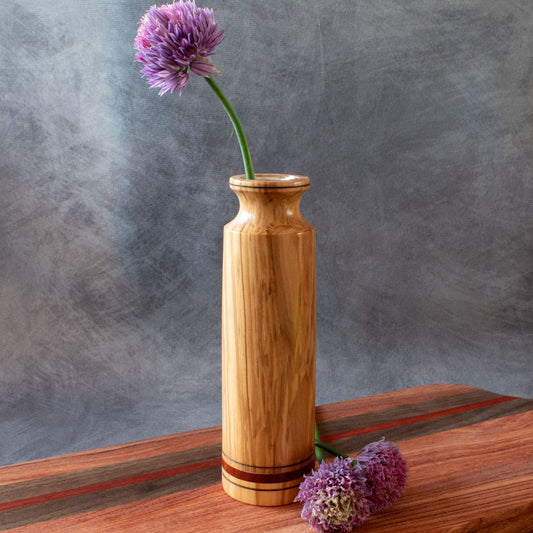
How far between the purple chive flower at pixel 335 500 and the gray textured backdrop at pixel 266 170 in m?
1.14

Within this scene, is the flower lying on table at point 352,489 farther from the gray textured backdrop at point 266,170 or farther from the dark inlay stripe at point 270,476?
the gray textured backdrop at point 266,170

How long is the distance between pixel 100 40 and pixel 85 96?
0.55 ft

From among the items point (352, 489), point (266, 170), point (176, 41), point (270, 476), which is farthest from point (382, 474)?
point (266, 170)

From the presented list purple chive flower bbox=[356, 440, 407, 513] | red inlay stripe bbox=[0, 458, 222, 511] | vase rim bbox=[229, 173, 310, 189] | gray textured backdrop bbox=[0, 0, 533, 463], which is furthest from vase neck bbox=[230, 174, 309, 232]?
gray textured backdrop bbox=[0, 0, 533, 463]

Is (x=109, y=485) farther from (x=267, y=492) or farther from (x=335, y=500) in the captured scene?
(x=335, y=500)

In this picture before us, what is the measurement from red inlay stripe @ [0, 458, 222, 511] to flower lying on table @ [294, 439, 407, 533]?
0.23 meters

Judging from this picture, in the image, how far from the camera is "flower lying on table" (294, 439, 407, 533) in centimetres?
92

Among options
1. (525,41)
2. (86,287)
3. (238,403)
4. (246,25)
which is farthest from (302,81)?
(238,403)

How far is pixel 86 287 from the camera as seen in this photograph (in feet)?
7.17

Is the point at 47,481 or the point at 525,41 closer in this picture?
the point at 47,481

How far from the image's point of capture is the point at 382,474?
95 centimetres

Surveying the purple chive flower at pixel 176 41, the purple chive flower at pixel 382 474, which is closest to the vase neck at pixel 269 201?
the purple chive flower at pixel 176 41

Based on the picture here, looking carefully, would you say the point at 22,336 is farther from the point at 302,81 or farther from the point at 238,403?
the point at 238,403

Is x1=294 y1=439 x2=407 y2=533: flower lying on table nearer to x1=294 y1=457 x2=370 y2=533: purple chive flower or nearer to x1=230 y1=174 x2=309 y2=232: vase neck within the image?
x1=294 y1=457 x2=370 y2=533: purple chive flower
